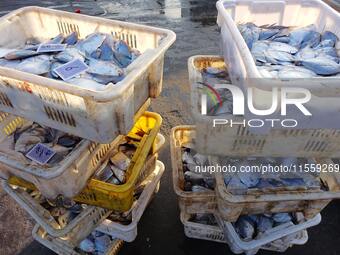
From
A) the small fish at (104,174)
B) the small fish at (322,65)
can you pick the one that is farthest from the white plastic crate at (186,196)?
the small fish at (322,65)

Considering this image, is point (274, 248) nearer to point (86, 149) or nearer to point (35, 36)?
point (86, 149)

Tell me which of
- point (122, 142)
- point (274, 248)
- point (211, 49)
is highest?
point (122, 142)

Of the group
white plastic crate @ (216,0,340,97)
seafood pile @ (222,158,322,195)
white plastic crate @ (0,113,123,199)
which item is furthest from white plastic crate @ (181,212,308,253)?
white plastic crate @ (216,0,340,97)

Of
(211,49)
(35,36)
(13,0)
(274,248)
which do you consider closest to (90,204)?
(35,36)

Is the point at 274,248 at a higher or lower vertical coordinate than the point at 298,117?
lower

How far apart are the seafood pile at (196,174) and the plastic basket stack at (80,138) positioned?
0.20 m

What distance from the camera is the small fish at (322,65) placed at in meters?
1.10

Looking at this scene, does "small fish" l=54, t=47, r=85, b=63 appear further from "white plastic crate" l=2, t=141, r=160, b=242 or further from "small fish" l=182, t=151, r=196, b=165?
"small fish" l=182, t=151, r=196, b=165

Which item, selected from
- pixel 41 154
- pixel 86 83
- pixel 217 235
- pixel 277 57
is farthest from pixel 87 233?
pixel 277 57

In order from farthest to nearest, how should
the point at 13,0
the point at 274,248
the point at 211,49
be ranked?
the point at 13,0 < the point at 211,49 < the point at 274,248

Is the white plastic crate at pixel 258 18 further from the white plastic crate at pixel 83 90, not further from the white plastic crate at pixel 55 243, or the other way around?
the white plastic crate at pixel 55 243

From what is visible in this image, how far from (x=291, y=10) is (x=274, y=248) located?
1351 mm

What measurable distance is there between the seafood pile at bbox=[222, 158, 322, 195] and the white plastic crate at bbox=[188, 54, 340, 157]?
218 mm

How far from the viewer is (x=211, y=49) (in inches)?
140
